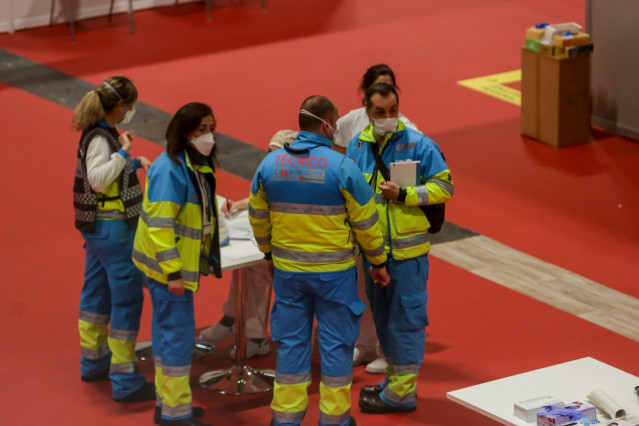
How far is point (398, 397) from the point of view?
227 inches

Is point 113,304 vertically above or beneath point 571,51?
beneath

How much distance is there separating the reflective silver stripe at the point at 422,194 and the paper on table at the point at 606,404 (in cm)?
127

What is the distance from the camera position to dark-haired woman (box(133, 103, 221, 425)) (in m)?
5.26

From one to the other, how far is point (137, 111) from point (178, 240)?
6.11 m

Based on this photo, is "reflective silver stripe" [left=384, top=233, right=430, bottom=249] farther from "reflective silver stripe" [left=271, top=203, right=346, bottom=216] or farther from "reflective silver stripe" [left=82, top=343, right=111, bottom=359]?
"reflective silver stripe" [left=82, top=343, right=111, bottom=359]

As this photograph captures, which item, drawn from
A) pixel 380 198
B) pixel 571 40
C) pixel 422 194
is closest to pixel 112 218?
pixel 380 198

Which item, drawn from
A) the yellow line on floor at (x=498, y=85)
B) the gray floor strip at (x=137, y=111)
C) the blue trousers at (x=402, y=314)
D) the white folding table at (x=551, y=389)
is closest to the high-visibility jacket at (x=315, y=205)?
the blue trousers at (x=402, y=314)

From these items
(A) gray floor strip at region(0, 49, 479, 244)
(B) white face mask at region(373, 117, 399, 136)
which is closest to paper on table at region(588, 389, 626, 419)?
(B) white face mask at region(373, 117, 399, 136)

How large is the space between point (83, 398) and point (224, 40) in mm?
8451

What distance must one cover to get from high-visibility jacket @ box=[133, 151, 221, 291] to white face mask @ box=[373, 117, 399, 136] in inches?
33.2

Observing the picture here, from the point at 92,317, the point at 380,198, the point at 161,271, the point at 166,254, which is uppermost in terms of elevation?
the point at 380,198

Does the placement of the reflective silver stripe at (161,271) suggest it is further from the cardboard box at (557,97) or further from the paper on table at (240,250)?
the cardboard box at (557,97)

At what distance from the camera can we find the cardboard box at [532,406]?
4539mm

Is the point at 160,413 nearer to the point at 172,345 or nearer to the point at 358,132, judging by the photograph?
the point at 172,345
